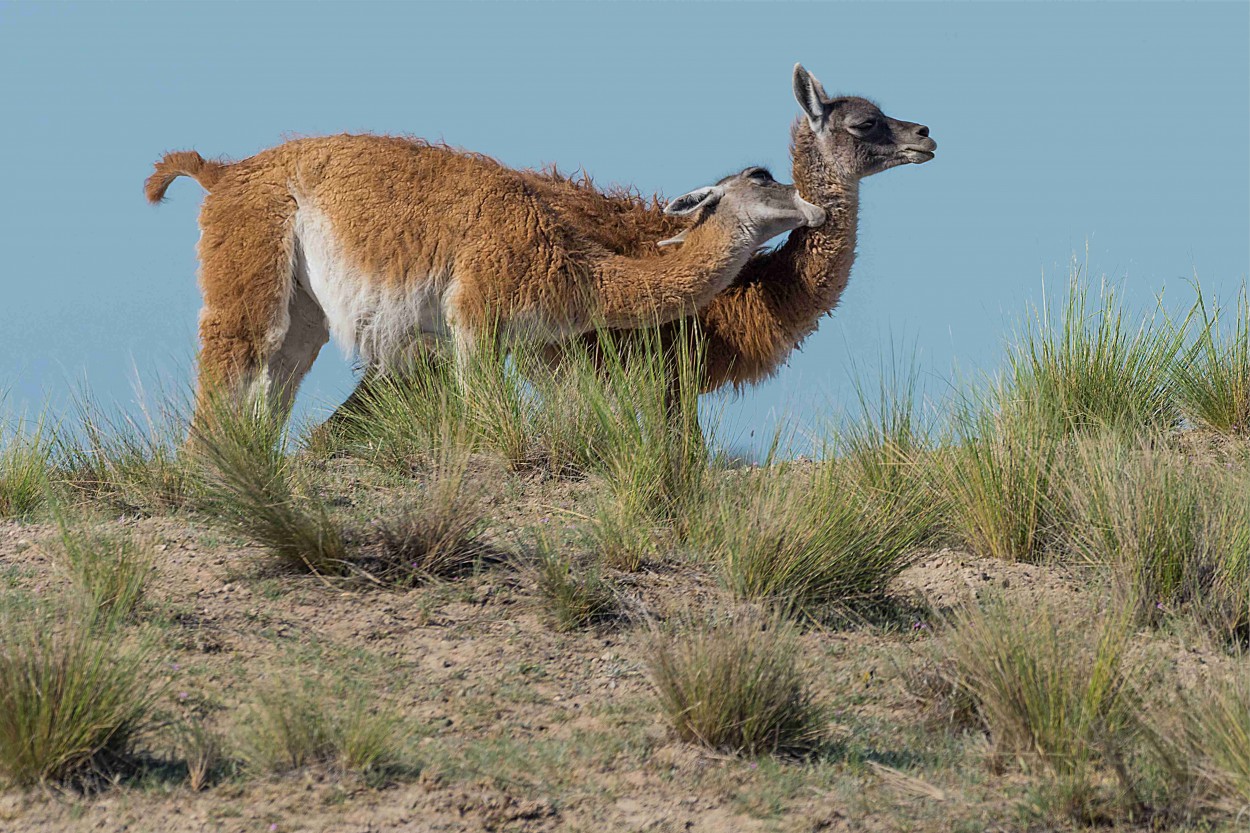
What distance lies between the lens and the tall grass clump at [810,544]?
20.5ft

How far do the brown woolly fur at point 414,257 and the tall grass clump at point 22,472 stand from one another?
0.94 metres

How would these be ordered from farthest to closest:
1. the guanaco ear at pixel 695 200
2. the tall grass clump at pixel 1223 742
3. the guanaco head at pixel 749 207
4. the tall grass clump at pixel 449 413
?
the guanaco ear at pixel 695 200 < the guanaco head at pixel 749 207 < the tall grass clump at pixel 449 413 < the tall grass clump at pixel 1223 742

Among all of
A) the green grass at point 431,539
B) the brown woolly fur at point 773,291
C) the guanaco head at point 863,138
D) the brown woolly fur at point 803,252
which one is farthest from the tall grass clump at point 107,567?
the guanaco head at point 863,138

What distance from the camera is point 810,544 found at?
6305 mm

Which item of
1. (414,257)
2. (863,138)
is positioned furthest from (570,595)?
(863,138)

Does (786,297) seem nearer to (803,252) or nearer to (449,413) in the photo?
(803,252)

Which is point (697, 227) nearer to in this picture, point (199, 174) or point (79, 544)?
point (199, 174)

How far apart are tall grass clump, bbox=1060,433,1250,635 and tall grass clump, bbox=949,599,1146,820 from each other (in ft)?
3.29

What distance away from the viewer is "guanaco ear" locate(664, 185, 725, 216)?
895 cm

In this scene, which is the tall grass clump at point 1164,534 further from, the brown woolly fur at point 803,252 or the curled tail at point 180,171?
the curled tail at point 180,171

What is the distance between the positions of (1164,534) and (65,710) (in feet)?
14.0

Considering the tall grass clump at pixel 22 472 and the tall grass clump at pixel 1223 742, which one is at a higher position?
the tall grass clump at pixel 22 472

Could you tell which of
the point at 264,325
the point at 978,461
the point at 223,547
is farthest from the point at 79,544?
the point at 978,461

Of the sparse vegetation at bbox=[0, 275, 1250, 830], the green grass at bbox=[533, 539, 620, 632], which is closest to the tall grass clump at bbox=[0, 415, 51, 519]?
the sparse vegetation at bbox=[0, 275, 1250, 830]
